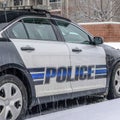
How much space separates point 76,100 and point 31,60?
2251 mm

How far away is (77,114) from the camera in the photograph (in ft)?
23.2

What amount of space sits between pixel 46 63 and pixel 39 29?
66 cm

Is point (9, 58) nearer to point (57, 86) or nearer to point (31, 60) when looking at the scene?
point (31, 60)

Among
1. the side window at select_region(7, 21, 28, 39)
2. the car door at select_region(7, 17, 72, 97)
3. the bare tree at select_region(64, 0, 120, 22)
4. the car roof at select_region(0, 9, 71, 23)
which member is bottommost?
the bare tree at select_region(64, 0, 120, 22)

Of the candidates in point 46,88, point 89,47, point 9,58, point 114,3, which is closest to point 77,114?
point 46,88

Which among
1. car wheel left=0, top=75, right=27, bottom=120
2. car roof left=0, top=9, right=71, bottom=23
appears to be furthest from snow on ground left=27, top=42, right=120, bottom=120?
car roof left=0, top=9, right=71, bottom=23

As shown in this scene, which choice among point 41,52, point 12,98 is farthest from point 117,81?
point 12,98

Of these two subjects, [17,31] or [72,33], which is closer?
[17,31]

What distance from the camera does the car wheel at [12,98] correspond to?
6668 millimetres

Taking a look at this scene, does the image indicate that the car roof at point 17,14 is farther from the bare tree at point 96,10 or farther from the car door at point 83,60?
the bare tree at point 96,10

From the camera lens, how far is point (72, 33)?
8.40m

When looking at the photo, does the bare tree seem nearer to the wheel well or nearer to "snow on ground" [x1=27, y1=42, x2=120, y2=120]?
"snow on ground" [x1=27, y1=42, x2=120, y2=120]

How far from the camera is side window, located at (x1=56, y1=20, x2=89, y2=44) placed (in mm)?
8180

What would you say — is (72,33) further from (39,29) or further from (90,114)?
(90,114)
